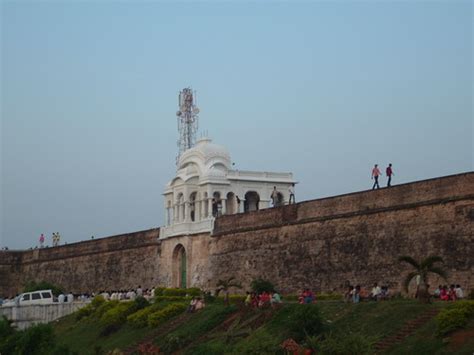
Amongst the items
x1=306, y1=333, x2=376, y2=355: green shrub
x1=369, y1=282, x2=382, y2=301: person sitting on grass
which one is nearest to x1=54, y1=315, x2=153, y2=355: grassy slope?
x1=369, y1=282, x2=382, y2=301: person sitting on grass

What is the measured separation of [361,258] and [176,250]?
37.8ft

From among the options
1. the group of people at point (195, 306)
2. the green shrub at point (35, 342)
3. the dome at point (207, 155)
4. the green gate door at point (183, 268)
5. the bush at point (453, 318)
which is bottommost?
the bush at point (453, 318)

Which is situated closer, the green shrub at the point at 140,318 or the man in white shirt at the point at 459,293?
the man in white shirt at the point at 459,293

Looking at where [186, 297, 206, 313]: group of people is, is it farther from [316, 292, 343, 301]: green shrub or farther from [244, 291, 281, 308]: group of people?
[316, 292, 343, 301]: green shrub

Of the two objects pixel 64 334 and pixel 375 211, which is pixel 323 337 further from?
pixel 64 334

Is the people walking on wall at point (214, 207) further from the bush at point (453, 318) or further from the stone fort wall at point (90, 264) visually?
the bush at point (453, 318)

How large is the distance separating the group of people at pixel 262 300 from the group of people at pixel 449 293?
4.09 metres

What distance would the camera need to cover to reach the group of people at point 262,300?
23306 millimetres

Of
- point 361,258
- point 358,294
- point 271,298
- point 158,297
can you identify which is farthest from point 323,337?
point 158,297

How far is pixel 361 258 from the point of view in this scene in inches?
1026

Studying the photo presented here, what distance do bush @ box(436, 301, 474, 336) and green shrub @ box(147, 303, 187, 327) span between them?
36.2 ft

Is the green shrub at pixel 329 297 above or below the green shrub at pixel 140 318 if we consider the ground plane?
above

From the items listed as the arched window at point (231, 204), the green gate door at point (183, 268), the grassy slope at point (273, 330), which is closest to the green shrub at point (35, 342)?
the grassy slope at point (273, 330)

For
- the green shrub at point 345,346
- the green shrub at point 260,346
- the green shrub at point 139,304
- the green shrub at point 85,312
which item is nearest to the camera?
the green shrub at point 345,346
